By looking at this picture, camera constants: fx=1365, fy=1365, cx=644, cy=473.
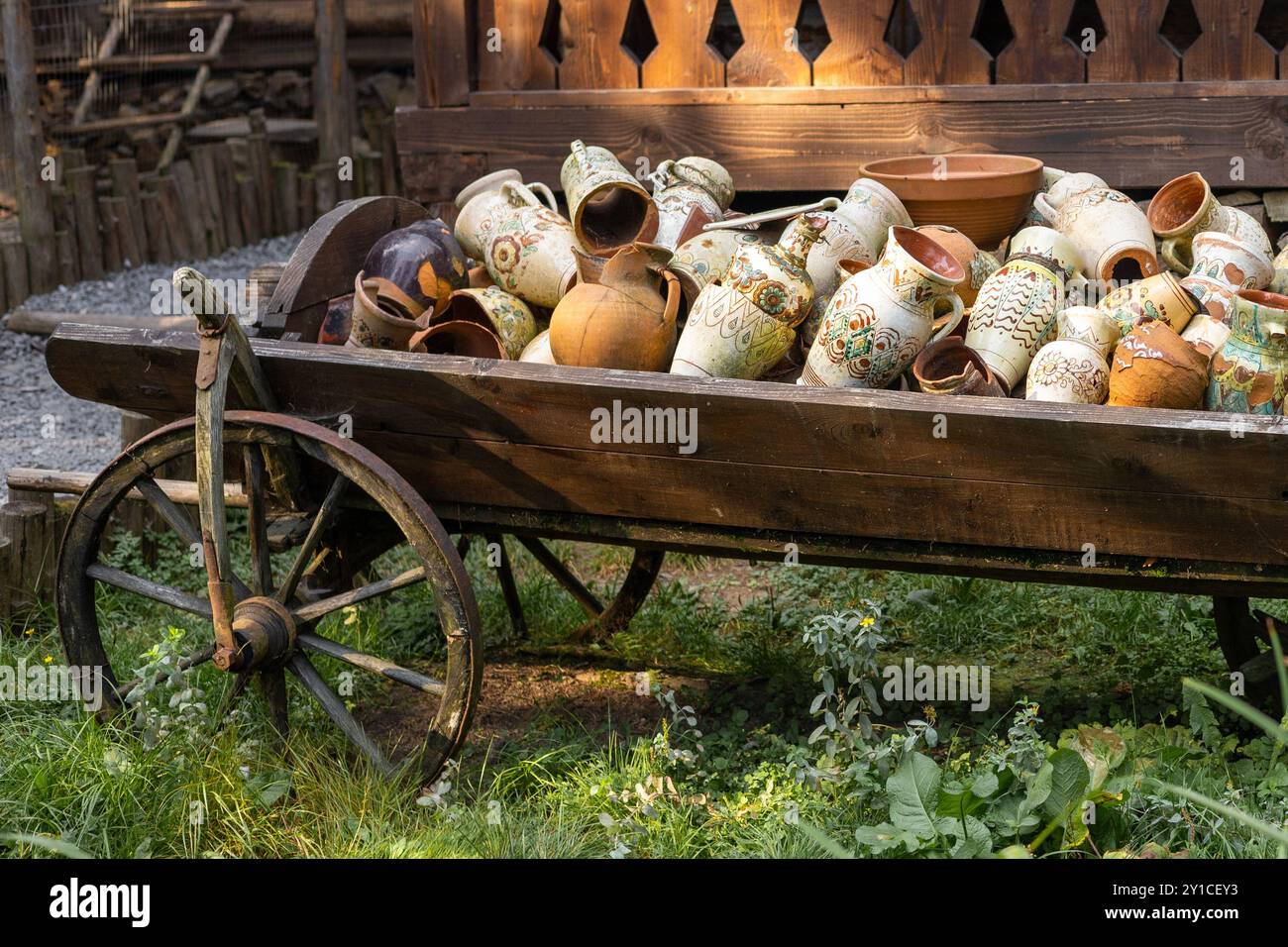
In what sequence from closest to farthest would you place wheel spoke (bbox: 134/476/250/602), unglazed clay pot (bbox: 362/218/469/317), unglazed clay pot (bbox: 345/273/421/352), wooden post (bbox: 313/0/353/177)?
wheel spoke (bbox: 134/476/250/602), unglazed clay pot (bbox: 345/273/421/352), unglazed clay pot (bbox: 362/218/469/317), wooden post (bbox: 313/0/353/177)

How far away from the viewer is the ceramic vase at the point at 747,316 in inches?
112

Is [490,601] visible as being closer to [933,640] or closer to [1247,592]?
[933,640]

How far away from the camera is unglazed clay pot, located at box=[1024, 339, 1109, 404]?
8.83 ft

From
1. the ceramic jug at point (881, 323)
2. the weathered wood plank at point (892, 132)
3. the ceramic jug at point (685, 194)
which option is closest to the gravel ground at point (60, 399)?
the weathered wood plank at point (892, 132)

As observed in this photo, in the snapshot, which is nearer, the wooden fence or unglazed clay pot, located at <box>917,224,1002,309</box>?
unglazed clay pot, located at <box>917,224,1002,309</box>

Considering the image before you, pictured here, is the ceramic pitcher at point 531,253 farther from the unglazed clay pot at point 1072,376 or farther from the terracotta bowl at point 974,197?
the unglazed clay pot at point 1072,376

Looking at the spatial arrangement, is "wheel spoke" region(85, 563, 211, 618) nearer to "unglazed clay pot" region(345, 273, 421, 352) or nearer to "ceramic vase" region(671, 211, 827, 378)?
"unglazed clay pot" region(345, 273, 421, 352)

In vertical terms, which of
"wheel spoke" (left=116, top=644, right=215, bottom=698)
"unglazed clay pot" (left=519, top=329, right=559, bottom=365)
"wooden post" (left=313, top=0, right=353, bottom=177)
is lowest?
"wheel spoke" (left=116, top=644, right=215, bottom=698)

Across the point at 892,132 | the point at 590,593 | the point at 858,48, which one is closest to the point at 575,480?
the point at 590,593

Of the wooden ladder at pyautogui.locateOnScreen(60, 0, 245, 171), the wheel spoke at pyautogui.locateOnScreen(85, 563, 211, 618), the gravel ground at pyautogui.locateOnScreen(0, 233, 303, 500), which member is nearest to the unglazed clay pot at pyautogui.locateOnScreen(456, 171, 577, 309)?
the wheel spoke at pyautogui.locateOnScreen(85, 563, 211, 618)

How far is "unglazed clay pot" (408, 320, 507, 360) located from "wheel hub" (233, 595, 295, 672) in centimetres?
68

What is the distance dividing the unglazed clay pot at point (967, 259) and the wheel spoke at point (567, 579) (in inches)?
53.1

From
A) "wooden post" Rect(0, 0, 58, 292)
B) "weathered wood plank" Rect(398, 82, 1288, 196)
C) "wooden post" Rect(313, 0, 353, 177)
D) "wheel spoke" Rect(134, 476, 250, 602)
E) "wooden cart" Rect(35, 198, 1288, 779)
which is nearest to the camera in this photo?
"wooden cart" Rect(35, 198, 1288, 779)

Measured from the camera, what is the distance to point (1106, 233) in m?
3.23
